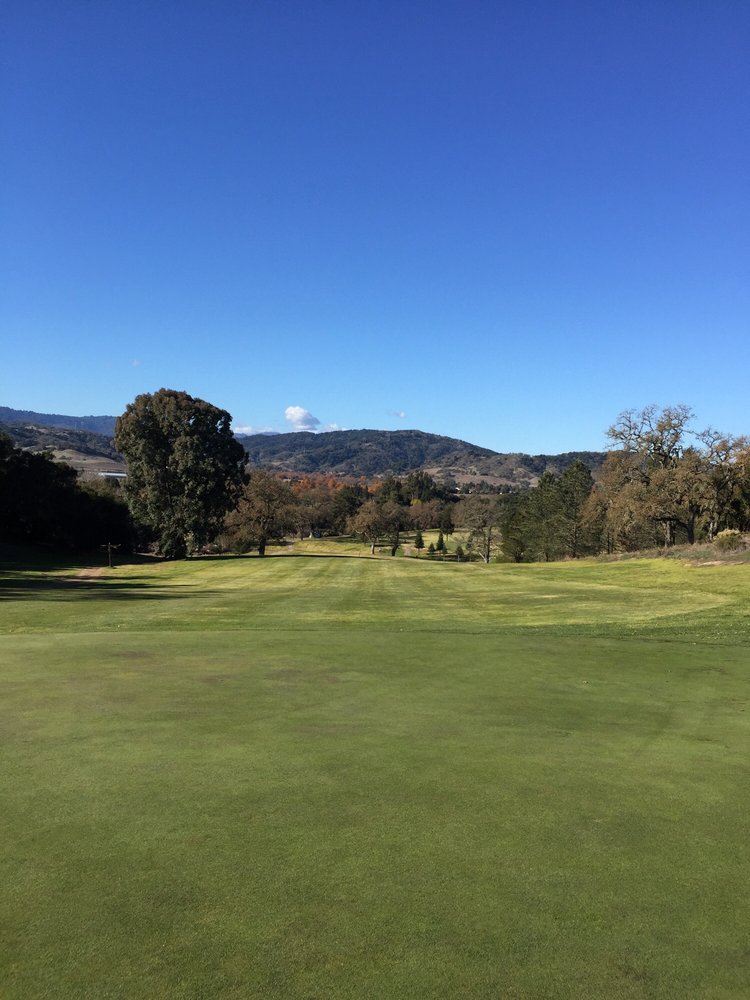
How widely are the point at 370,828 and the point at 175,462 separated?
5400 cm

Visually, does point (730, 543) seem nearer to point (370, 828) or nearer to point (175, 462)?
point (370, 828)

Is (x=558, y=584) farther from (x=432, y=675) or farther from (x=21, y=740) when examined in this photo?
Result: (x=21, y=740)

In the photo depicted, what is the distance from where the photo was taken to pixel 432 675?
10547 millimetres

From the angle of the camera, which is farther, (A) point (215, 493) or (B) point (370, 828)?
(A) point (215, 493)

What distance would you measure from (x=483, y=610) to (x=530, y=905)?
781 inches

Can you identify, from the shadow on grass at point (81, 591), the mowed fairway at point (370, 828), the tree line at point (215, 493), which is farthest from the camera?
the tree line at point (215, 493)

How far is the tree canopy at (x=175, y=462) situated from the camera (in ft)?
183

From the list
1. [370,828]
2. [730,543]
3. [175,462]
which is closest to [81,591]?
[370,828]

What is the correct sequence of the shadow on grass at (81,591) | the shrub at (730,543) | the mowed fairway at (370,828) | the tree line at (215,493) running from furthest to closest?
the tree line at (215,493) < the shrub at (730,543) < the shadow on grass at (81,591) < the mowed fairway at (370,828)

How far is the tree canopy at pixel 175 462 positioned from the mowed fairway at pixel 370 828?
4506cm

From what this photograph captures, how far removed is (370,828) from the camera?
4738mm

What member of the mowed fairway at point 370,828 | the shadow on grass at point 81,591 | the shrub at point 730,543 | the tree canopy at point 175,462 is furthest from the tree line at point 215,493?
the mowed fairway at point 370,828

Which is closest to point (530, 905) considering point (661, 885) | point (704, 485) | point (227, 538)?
point (661, 885)

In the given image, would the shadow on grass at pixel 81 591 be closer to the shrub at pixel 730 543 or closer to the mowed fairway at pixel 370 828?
the mowed fairway at pixel 370 828
